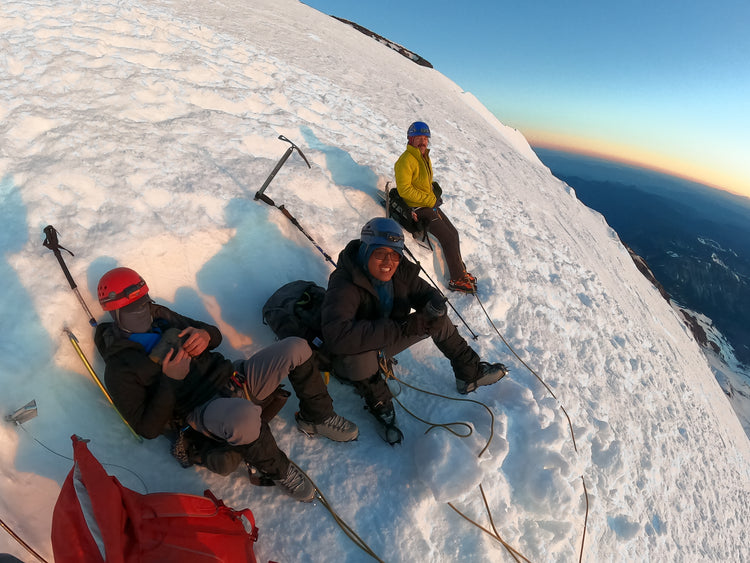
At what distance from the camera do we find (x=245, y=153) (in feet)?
18.9

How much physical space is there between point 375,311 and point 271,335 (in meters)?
1.31

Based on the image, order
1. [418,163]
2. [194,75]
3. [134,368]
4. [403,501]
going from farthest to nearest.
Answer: [194,75]
[418,163]
[403,501]
[134,368]

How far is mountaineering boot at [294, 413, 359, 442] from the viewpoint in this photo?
10.2 ft

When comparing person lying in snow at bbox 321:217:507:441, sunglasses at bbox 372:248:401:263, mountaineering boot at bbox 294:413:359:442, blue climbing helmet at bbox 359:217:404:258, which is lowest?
mountaineering boot at bbox 294:413:359:442

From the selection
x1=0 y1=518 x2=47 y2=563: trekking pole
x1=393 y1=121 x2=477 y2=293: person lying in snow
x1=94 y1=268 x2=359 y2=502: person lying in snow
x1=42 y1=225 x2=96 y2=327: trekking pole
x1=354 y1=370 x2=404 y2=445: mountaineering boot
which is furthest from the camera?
x1=393 y1=121 x2=477 y2=293: person lying in snow

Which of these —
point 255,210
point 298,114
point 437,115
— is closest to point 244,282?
point 255,210

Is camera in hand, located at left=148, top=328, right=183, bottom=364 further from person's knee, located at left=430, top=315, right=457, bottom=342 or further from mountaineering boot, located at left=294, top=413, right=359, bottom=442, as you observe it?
person's knee, located at left=430, top=315, right=457, bottom=342

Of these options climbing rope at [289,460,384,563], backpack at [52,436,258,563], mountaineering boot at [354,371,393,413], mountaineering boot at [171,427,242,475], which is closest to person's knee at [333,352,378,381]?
mountaineering boot at [354,371,393,413]

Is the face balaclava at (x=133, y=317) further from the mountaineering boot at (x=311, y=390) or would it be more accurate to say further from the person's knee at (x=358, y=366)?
the person's knee at (x=358, y=366)

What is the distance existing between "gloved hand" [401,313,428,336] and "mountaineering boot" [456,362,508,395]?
1052 mm

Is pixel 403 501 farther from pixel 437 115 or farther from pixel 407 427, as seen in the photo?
pixel 437 115

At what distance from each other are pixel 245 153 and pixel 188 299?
9.98ft

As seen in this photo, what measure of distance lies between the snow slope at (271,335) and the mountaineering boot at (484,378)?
200mm

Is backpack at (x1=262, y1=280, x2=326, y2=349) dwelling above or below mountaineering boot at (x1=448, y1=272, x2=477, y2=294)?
below
